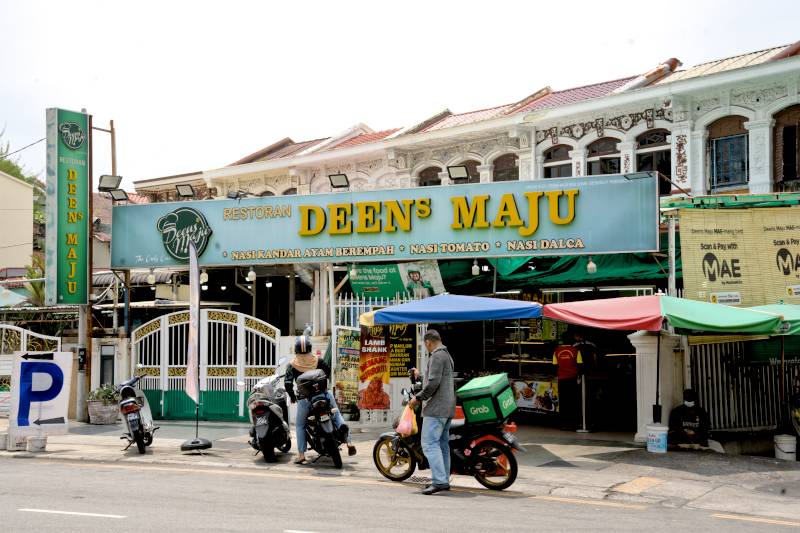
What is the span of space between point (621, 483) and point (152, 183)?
20.1 meters

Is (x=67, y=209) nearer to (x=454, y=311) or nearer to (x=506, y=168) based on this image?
(x=454, y=311)

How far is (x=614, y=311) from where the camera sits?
1223 cm

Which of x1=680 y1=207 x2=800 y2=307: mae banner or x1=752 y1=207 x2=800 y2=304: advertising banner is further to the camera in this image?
x1=752 y1=207 x2=800 y2=304: advertising banner

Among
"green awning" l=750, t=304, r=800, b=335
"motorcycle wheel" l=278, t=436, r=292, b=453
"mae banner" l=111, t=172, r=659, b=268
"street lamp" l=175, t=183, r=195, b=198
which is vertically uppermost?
"street lamp" l=175, t=183, r=195, b=198

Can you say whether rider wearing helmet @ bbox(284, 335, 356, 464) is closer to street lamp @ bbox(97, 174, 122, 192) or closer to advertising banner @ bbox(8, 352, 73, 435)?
advertising banner @ bbox(8, 352, 73, 435)

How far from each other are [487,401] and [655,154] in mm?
10793

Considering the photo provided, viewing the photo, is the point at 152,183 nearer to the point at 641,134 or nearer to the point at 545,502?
the point at 641,134

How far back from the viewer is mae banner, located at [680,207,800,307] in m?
14.1

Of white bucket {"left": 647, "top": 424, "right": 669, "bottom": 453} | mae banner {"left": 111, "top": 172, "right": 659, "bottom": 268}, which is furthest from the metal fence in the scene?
mae banner {"left": 111, "top": 172, "right": 659, "bottom": 268}

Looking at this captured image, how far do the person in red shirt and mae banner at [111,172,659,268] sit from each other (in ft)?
6.19

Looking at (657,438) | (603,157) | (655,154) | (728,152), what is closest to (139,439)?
(657,438)

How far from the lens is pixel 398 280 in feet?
55.0

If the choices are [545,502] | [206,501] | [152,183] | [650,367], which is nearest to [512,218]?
[650,367]

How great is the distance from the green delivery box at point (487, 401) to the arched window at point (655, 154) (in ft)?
33.1
